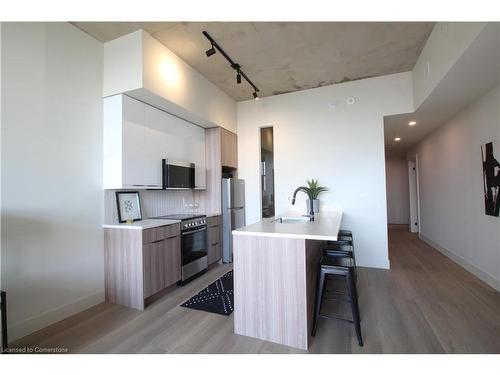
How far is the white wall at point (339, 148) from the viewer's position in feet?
12.5

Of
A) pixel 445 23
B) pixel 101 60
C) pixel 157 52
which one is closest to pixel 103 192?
pixel 101 60

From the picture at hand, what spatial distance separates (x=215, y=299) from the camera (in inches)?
109

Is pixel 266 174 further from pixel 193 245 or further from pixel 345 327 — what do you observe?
pixel 345 327

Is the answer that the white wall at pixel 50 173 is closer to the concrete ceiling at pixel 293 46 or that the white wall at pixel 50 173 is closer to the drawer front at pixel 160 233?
the concrete ceiling at pixel 293 46

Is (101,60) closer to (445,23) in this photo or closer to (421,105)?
(445,23)

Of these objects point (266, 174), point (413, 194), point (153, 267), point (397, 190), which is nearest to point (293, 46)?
point (266, 174)

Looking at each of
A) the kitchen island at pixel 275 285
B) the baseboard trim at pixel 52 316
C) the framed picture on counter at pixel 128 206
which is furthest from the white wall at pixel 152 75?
the baseboard trim at pixel 52 316

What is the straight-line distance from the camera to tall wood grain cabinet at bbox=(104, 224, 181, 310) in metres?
2.55

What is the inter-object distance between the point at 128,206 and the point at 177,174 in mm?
771

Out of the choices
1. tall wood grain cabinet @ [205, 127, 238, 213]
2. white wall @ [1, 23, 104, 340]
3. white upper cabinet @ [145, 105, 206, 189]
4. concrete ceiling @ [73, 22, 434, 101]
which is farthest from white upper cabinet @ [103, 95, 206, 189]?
concrete ceiling @ [73, 22, 434, 101]

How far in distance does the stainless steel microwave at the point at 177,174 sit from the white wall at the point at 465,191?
3.93 m

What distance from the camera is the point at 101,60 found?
2.81 m

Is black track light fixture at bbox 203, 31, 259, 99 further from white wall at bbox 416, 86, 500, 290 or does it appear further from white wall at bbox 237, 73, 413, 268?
white wall at bbox 416, 86, 500, 290
